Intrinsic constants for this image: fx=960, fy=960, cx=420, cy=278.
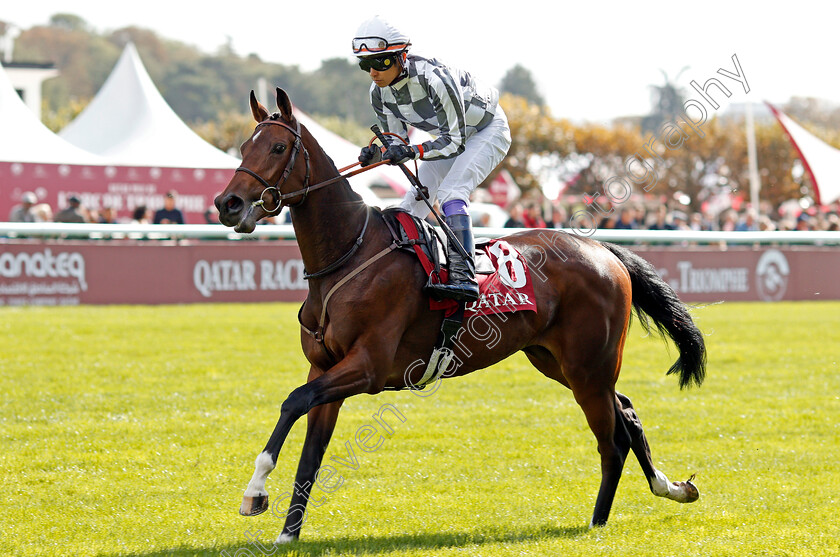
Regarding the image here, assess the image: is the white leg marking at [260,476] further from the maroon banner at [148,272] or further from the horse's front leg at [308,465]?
the maroon banner at [148,272]

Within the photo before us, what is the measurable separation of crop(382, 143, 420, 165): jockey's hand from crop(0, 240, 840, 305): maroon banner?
32.1 ft

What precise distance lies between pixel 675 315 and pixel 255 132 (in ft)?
9.35

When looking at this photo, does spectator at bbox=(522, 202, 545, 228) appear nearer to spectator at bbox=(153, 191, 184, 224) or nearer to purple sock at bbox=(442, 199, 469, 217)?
spectator at bbox=(153, 191, 184, 224)

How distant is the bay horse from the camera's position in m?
4.27

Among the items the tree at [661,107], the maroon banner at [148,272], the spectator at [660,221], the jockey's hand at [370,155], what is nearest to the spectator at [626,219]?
the spectator at [660,221]

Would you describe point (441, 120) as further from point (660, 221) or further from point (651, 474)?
point (660, 221)

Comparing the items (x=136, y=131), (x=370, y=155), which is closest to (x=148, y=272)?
(x=136, y=131)

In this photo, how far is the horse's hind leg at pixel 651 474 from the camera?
509cm

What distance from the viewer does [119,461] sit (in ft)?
19.5

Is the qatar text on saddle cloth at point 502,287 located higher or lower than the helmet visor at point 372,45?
lower

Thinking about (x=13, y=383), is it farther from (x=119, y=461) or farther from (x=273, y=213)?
(x=273, y=213)

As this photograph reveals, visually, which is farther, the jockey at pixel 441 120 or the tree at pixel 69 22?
the tree at pixel 69 22

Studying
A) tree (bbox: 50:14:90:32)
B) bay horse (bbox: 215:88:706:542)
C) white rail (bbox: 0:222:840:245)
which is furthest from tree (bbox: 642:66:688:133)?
tree (bbox: 50:14:90:32)

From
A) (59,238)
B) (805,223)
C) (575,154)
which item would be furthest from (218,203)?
(575,154)
